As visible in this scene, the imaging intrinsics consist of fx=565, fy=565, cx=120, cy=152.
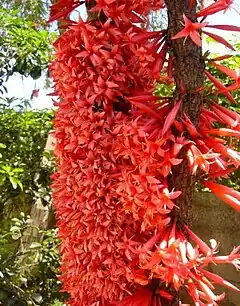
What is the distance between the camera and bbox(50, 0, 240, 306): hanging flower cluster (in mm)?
985

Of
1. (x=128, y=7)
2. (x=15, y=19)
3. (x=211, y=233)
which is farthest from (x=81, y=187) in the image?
(x=15, y=19)

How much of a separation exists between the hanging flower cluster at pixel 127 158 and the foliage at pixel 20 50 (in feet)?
5.39

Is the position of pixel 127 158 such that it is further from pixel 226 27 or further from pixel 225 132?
pixel 226 27

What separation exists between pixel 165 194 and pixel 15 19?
7.21 ft

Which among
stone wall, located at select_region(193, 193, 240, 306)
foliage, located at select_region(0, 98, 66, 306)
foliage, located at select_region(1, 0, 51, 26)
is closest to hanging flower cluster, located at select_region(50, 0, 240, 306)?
foliage, located at select_region(0, 98, 66, 306)

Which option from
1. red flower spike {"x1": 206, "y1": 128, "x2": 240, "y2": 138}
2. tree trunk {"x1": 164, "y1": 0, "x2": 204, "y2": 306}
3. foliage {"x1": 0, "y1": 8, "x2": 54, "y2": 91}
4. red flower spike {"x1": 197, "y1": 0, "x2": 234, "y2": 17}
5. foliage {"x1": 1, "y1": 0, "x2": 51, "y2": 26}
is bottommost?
red flower spike {"x1": 206, "y1": 128, "x2": 240, "y2": 138}

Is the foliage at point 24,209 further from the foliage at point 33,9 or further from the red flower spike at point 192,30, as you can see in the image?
the red flower spike at point 192,30

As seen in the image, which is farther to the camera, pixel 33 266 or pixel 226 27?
pixel 33 266

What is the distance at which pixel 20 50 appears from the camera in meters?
2.85

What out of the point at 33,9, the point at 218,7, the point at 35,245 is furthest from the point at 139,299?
the point at 33,9

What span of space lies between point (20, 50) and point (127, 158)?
75.2 inches

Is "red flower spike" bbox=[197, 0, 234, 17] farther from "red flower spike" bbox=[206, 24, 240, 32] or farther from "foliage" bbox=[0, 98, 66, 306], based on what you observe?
"foliage" bbox=[0, 98, 66, 306]

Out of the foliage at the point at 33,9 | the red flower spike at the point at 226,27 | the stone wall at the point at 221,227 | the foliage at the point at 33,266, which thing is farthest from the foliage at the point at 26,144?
the red flower spike at the point at 226,27

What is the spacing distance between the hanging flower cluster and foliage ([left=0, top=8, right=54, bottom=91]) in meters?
1.64
